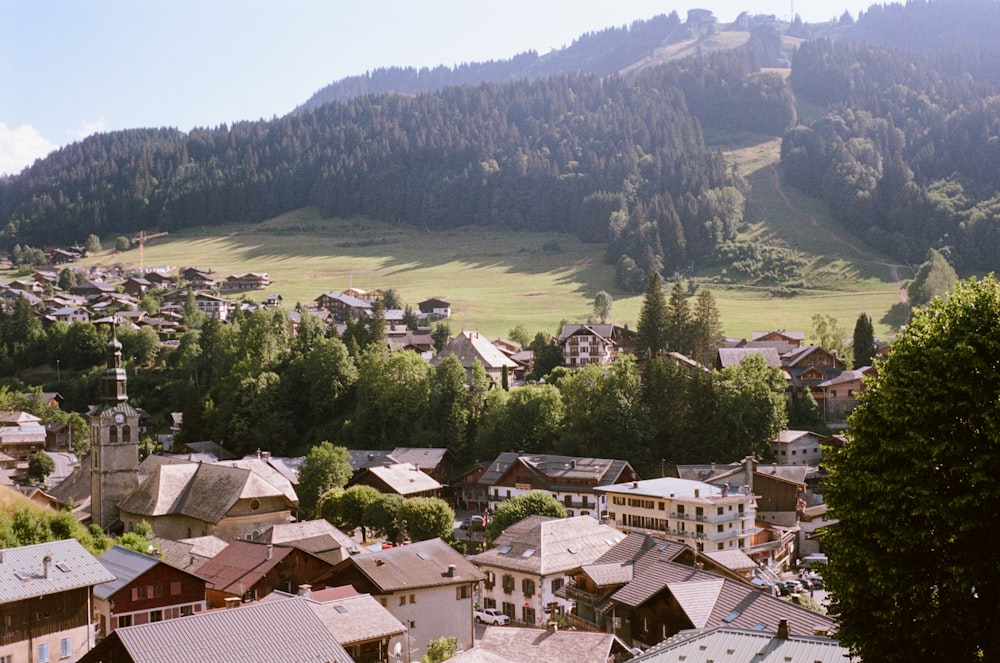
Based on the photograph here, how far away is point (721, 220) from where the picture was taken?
153 m

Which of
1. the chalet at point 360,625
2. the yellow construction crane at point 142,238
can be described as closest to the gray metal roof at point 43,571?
the chalet at point 360,625

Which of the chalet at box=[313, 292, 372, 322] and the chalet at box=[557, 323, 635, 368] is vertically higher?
the chalet at box=[313, 292, 372, 322]

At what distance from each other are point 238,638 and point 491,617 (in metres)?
19.1

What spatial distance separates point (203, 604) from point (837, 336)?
2762 inches

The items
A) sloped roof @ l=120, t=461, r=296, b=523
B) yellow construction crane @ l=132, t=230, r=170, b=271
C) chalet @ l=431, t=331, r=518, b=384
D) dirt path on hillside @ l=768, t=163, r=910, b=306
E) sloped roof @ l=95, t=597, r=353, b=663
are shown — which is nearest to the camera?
sloped roof @ l=95, t=597, r=353, b=663

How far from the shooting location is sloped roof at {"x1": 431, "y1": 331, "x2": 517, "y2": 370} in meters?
85.4

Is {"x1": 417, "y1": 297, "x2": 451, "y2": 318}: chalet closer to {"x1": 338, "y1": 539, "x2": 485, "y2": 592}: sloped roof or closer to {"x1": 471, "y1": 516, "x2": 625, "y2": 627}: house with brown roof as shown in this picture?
{"x1": 471, "y1": 516, "x2": 625, "y2": 627}: house with brown roof

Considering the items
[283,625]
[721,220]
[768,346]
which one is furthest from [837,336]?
[283,625]

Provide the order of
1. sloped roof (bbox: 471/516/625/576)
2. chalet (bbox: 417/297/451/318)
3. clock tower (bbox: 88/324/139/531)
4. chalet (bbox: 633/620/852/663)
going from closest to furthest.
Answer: chalet (bbox: 633/620/852/663)
sloped roof (bbox: 471/516/625/576)
clock tower (bbox: 88/324/139/531)
chalet (bbox: 417/297/451/318)

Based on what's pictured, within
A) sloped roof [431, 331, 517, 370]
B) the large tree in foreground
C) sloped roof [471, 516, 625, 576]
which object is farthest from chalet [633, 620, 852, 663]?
sloped roof [431, 331, 517, 370]

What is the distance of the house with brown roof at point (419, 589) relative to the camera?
35844 millimetres

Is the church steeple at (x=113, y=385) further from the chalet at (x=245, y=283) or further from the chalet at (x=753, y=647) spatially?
the chalet at (x=245, y=283)

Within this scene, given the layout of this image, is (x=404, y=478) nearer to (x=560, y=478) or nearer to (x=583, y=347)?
(x=560, y=478)

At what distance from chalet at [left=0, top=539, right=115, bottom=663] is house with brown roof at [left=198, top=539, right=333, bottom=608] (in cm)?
661
